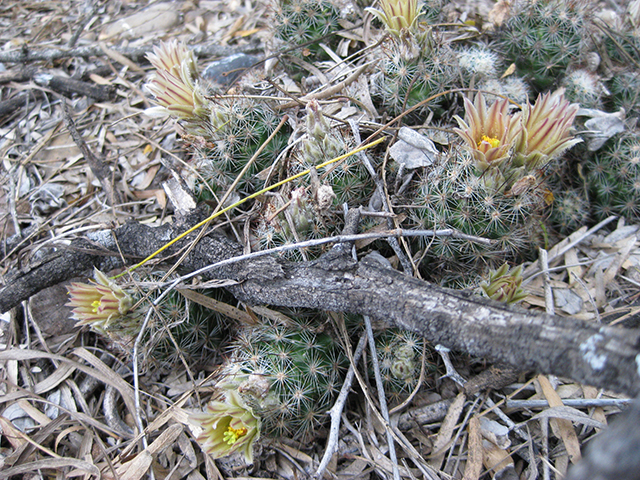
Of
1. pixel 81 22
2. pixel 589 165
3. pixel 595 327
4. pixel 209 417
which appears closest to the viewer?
pixel 595 327

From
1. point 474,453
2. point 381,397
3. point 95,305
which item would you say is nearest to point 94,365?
point 95,305

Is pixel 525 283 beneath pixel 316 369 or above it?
beneath

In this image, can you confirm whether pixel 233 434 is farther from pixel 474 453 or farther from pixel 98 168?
pixel 98 168

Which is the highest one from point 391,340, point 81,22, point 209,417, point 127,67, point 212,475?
point 81,22

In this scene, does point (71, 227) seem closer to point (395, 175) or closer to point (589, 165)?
point (395, 175)

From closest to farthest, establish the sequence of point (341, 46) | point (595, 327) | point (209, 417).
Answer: point (595, 327) → point (209, 417) → point (341, 46)

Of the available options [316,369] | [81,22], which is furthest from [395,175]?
[81,22]

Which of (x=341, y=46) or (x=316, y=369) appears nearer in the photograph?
(x=316, y=369)
